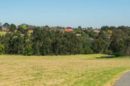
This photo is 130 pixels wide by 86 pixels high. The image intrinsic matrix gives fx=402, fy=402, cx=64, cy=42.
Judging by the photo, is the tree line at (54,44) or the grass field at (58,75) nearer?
the grass field at (58,75)

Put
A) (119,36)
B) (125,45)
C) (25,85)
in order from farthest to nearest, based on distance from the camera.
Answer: (119,36)
(125,45)
(25,85)

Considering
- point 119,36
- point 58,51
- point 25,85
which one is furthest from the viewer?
point 119,36

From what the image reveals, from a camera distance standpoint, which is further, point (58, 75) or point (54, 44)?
point (54, 44)

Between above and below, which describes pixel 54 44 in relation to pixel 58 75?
below

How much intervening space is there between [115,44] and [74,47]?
10.8 metres

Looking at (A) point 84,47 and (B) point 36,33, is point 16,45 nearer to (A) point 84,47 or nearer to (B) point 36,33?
(B) point 36,33

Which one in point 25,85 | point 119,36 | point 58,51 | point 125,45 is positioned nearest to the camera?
point 25,85

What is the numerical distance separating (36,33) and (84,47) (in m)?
12.7

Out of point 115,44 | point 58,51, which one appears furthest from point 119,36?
point 58,51

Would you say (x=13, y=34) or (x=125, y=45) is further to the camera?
(x=13, y=34)

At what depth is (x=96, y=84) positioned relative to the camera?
17.7 m

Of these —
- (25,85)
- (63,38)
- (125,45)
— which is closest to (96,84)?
(25,85)

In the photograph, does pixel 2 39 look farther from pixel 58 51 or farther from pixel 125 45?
pixel 125 45

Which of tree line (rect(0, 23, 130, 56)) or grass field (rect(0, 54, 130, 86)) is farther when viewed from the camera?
tree line (rect(0, 23, 130, 56))
